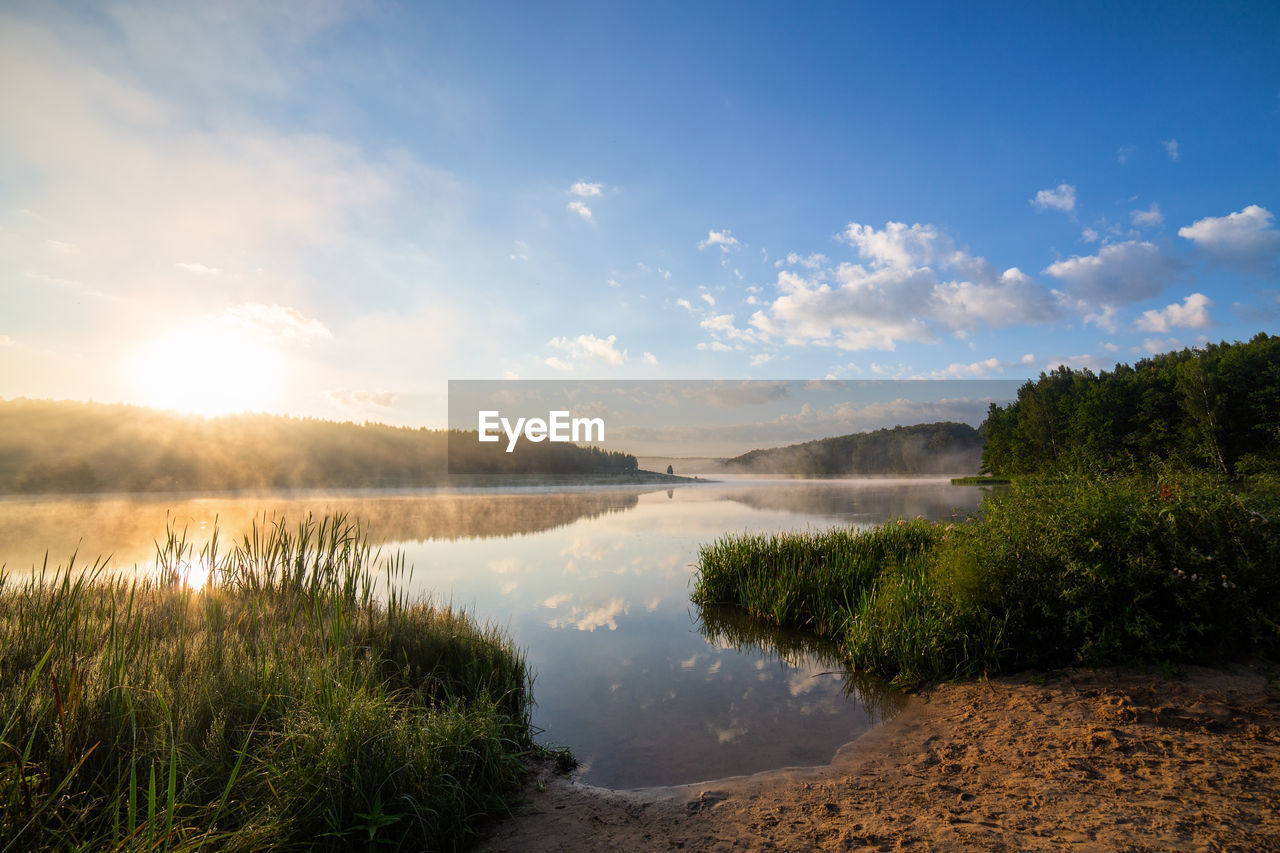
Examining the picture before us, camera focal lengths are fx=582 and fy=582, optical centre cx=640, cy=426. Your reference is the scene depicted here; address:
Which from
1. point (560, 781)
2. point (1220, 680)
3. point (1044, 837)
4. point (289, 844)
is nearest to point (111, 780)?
point (289, 844)

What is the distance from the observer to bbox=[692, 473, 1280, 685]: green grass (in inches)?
251

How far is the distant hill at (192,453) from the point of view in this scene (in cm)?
5431

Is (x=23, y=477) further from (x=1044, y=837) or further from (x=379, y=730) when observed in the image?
(x=1044, y=837)

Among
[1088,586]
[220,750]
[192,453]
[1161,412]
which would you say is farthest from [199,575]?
[1161,412]

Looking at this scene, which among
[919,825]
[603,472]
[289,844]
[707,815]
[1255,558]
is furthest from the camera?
[603,472]

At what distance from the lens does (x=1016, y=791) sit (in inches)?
185

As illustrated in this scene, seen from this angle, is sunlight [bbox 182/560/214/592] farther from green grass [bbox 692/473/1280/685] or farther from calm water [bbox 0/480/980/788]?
green grass [bbox 692/473/1280/685]

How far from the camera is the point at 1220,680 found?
19.5 ft

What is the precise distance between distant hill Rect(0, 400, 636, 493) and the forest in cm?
7579

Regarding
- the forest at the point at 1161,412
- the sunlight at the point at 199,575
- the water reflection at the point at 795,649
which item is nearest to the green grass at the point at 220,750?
the sunlight at the point at 199,575

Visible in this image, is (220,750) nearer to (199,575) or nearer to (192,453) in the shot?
(199,575)

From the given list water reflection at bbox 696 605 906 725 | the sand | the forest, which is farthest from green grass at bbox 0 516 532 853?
the forest

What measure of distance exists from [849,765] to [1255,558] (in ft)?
16.7

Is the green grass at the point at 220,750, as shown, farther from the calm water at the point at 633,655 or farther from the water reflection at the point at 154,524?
the water reflection at the point at 154,524
